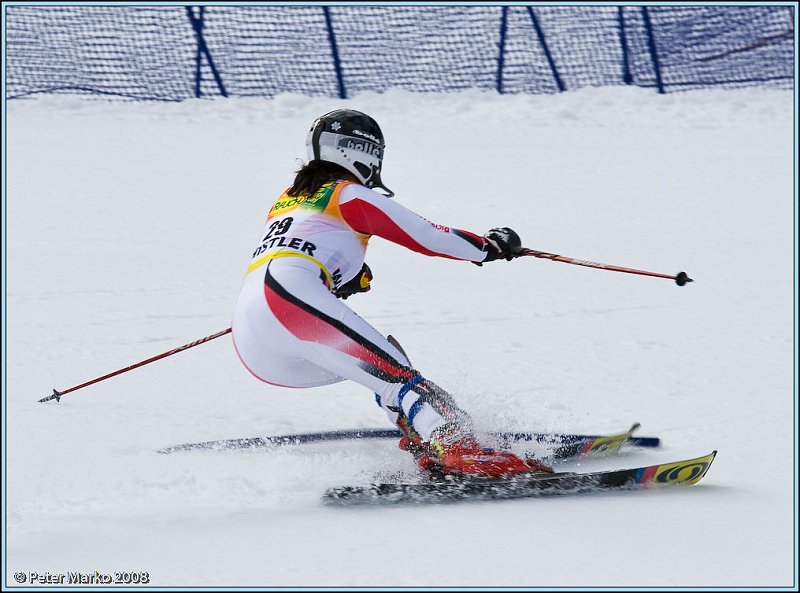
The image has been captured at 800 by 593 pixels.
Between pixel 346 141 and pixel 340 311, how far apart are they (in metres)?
0.70

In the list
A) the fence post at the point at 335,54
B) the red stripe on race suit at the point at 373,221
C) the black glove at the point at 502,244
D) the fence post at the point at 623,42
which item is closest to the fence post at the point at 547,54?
the fence post at the point at 623,42

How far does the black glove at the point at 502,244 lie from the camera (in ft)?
12.8

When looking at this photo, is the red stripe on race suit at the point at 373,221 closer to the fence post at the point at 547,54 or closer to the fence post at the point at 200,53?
the fence post at the point at 200,53

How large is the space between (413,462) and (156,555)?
50.8 inches

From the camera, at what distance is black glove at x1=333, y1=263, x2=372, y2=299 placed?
3988 mm

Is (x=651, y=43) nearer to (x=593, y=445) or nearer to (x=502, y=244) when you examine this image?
(x=593, y=445)

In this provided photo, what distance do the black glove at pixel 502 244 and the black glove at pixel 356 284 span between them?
1.60ft

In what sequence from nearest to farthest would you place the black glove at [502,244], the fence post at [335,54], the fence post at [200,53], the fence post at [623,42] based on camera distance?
the black glove at [502,244] < the fence post at [200,53] < the fence post at [335,54] < the fence post at [623,42]

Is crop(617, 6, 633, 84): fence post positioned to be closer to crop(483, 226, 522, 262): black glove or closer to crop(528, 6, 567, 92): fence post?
crop(528, 6, 567, 92): fence post

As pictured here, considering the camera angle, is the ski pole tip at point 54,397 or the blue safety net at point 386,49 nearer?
the ski pole tip at point 54,397

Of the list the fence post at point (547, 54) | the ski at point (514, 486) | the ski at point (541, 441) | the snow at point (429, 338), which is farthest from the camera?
the fence post at point (547, 54)

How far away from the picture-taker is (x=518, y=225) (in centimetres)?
833

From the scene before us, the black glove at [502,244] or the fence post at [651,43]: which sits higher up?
the fence post at [651,43]

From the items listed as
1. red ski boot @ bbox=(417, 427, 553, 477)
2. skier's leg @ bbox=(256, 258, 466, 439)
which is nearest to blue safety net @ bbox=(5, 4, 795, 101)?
skier's leg @ bbox=(256, 258, 466, 439)
